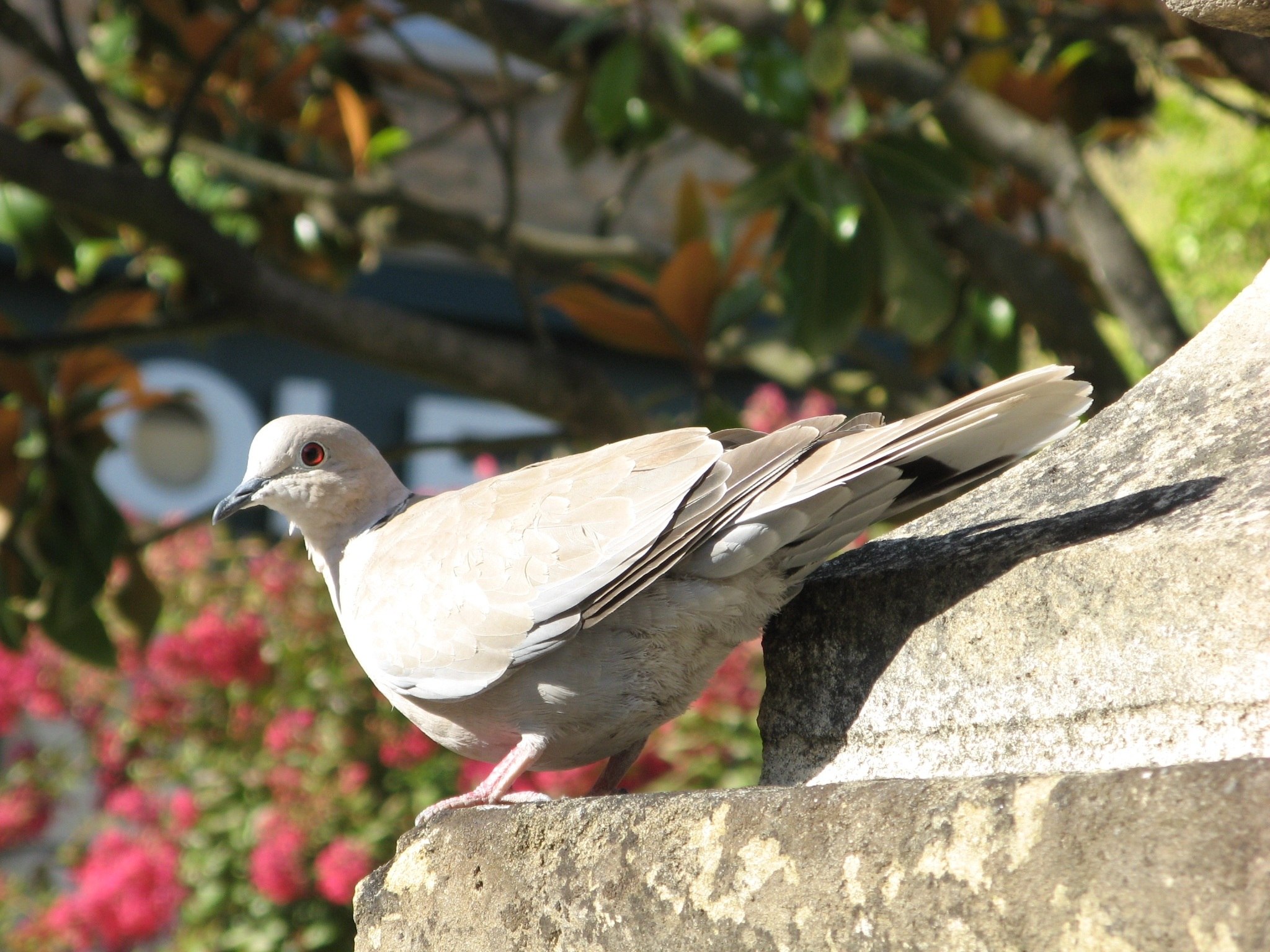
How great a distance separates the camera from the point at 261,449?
1.91 meters

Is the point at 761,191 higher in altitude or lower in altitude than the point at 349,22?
lower

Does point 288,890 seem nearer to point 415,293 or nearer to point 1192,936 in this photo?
point 1192,936

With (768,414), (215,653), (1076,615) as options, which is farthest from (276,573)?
(1076,615)

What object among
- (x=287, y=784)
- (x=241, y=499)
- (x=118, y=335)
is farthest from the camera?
(x=287, y=784)

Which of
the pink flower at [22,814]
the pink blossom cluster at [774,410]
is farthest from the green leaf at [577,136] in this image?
the pink flower at [22,814]

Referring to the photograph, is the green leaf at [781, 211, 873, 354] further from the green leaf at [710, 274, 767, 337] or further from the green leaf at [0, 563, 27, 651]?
the green leaf at [0, 563, 27, 651]

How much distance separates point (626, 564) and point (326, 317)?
2.01 metres

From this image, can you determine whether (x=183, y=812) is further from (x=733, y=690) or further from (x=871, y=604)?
(x=871, y=604)

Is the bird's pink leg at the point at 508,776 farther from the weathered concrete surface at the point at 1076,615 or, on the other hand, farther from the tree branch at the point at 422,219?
the tree branch at the point at 422,219

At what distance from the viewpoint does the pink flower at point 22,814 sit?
202 inches

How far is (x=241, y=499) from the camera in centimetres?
190

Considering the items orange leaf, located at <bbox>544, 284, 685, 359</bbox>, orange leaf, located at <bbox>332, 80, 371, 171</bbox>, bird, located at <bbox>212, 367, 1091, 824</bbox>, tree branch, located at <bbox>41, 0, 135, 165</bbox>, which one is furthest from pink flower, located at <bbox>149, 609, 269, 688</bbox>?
bird, located at <bbox>212, 367, 1091, 824</bbox>

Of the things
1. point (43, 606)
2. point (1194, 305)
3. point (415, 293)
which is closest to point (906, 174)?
point (43, 606)

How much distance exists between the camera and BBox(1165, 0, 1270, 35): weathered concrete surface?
4.32ft
